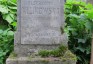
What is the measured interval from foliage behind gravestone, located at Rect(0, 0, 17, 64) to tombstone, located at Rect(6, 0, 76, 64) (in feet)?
1.87

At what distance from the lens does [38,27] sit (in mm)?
4324

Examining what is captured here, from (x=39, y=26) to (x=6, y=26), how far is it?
5.32 ft

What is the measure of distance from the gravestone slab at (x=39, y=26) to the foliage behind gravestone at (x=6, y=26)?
58 centimetres

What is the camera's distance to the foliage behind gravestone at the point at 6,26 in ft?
16.0

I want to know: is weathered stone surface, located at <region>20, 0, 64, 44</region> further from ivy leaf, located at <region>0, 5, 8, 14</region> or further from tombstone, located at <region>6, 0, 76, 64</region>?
ivy leaf, located at <region>0, 5, 8, 14</region>

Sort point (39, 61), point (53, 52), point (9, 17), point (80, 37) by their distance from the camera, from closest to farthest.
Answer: point (39, 61), point (53, 52), point (80, 37), point (9, 17)

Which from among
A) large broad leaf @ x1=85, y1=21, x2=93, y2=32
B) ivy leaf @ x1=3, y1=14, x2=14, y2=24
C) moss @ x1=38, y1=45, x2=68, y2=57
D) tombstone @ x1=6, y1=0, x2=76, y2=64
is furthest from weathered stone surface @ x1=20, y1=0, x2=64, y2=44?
ivy leaf @ x1=3, y1=14, x2=14, y2=24

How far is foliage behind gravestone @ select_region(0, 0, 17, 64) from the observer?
16.0 feet

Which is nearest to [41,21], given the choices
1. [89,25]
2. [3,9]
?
[89,25]

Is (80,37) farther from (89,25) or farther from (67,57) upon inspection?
(67,57)

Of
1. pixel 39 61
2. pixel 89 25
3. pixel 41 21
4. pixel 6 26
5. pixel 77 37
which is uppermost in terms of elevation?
pixel 41 21

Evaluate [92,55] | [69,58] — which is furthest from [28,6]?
[92,55]

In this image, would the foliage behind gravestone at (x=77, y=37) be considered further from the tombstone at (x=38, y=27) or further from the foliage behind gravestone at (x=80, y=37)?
the tombstone at (x=38, y=27)

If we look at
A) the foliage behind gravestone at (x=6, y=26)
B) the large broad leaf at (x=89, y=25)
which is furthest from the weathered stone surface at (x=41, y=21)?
the foliage behind gravestone at (x=6, y=26)
